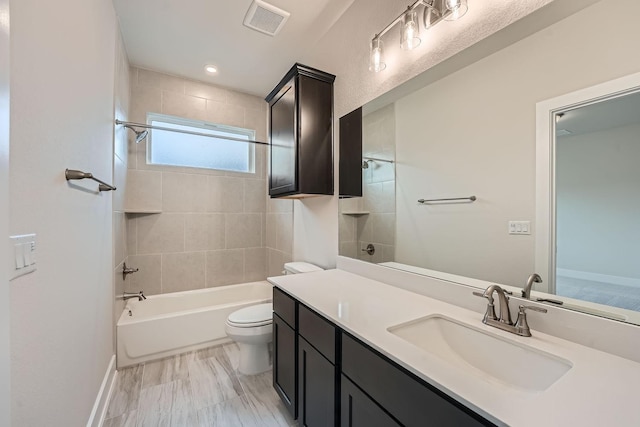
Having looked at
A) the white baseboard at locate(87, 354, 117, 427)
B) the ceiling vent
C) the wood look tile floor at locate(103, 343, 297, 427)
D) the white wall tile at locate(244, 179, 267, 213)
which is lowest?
the wood look tile floor at locate(103, 343, 297, 427)

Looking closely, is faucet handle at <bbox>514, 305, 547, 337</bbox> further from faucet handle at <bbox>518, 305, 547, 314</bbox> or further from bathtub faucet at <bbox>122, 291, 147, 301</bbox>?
bathtub faucet at <bbox>122, 291, 147, 301</bbox>

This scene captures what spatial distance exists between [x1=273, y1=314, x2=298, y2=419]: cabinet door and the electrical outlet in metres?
1.15

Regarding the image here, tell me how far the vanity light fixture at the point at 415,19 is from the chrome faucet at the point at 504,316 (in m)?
1.20

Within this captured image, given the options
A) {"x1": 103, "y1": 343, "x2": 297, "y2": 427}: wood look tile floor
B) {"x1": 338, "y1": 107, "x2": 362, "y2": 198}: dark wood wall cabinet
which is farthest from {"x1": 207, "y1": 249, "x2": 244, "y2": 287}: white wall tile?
{"x1": 338, "y1": 107, "x2": 362, "y2": 198}: dark wood wall cabinet

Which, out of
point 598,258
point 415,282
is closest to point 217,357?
point 415,282

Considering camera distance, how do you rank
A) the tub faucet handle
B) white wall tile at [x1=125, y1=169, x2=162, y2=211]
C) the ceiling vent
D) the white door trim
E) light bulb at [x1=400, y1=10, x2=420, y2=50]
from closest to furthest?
the white door trim < light bulb at [x1=400, y1=10, x2=420, y2=50] < the ceiling vent < the tub faucet handle < white wall tile at [x1=125, y1=169, x2=162, y2=211]

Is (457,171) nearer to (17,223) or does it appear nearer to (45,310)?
(17,223)

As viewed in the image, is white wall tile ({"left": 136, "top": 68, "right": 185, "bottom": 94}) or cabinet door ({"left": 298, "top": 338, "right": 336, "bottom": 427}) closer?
cabinet door ({"left": 298, "top": 338, "right": 336, "bottom": 427})

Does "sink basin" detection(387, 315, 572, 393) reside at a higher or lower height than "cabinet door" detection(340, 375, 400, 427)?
higher

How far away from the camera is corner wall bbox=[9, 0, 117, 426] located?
0.73 metres

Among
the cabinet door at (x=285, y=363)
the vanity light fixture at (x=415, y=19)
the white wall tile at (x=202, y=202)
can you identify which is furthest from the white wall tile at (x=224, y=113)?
the cabinet door at (x=285, y=363)

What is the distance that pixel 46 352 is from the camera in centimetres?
88

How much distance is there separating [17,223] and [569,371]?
157cm

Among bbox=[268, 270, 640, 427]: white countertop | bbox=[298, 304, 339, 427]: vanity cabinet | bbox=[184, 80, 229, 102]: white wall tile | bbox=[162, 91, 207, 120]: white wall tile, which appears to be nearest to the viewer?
bbox=[268, 270, 640, 427]: white countertop
